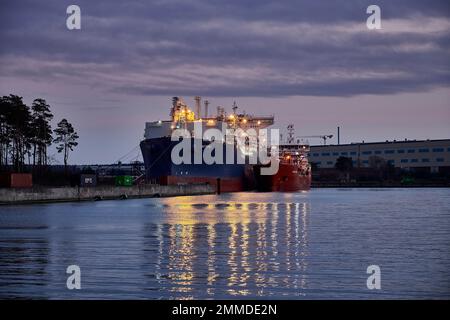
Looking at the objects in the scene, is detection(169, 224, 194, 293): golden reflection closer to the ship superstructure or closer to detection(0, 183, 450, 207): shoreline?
detection(0, 183, 450, 207): shoreline

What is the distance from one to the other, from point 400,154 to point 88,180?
11941cm

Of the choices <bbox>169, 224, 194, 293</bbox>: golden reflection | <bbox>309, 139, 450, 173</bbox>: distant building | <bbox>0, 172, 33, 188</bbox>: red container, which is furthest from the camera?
<bbox>309, 139, 450, 173</bbox>: distant building

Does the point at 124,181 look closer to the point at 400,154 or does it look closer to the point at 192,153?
the point at 192,153

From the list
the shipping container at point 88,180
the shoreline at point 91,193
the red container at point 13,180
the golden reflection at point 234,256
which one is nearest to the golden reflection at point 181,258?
the golden reflection at point 234,256

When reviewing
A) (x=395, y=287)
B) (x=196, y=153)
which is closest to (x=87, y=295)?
(x=395, y=287)

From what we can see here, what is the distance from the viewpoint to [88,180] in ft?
251

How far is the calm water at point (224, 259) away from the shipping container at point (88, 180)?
114ft

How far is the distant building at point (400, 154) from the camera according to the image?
568ft

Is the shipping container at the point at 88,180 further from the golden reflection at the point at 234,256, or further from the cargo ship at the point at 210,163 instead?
the golden reflection at the point at 234,256

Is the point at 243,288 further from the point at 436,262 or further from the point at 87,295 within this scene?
the point at 436,262

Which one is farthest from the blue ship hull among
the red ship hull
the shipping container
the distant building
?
the distant building

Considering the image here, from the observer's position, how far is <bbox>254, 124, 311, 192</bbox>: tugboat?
11412cm

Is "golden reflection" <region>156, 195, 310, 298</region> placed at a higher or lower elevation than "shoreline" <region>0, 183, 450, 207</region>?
lower

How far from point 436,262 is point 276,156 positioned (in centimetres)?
9621
